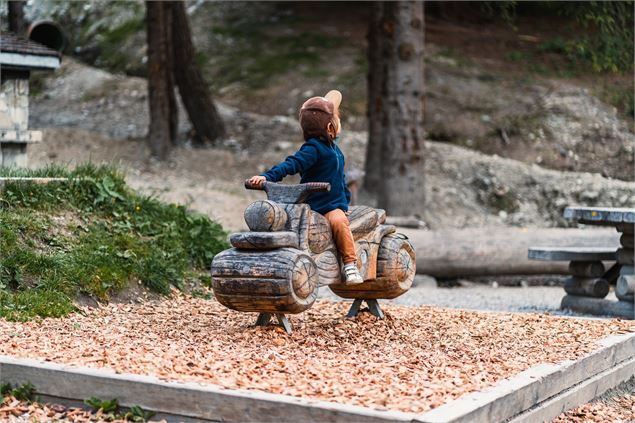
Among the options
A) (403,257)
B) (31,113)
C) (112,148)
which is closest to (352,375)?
(403,257)

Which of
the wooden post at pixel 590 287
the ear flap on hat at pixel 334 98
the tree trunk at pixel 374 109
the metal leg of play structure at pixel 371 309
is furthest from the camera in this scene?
the tree trunk at pixel 374 109

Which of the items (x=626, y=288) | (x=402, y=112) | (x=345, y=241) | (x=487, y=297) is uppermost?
(x=402, y=112)

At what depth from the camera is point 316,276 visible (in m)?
6.58

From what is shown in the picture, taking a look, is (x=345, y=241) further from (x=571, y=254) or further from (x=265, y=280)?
(x=571, y=254)

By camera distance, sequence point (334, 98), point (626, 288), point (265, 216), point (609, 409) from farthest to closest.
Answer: point (626, 288) < point (334, 98) < point (265, 216) < point (609, 409)

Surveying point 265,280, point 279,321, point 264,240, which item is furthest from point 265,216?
point 279,321

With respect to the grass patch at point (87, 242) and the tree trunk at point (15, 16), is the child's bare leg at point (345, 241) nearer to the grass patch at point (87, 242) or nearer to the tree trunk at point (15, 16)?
the grass patch at point (87, 242)

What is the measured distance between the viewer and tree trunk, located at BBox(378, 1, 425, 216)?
13.6 metres

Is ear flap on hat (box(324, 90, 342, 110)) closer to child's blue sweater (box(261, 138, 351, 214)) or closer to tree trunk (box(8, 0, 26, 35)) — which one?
child's blue sweater (box(261, 138, 351, 214))

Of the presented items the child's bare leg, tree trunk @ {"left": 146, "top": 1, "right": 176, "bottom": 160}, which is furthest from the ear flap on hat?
tree trunk @ {"left": 146, "top": 1, "right": 176, "bottom": 160}

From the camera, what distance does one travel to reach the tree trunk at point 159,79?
15.8 meters

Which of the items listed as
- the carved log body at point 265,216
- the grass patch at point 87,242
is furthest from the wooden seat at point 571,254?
the carved log body at point 265,216

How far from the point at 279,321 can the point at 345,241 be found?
718 millimetres

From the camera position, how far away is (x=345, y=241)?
6.86m
